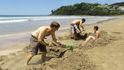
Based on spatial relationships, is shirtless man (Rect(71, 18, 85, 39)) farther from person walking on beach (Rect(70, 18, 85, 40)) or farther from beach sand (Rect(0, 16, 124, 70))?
beach sand (Rect(0, 16, 124, 70))

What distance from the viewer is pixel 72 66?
8.63m

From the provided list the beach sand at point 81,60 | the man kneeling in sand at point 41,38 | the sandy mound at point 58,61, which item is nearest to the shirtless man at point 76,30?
the sandy mound at point 58,61

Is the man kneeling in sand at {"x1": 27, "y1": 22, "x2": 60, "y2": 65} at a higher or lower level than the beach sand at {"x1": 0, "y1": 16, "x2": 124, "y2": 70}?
higher

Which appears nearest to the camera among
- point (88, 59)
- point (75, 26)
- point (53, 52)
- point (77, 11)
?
point (88, 59)

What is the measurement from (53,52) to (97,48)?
1305mm

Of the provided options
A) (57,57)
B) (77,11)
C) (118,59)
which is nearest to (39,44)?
(57,57)

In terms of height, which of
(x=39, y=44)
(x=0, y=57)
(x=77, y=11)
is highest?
(x=39, y=44)

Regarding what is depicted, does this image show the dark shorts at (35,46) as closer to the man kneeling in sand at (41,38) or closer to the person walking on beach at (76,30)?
the man kneeling in sand at (41,38)

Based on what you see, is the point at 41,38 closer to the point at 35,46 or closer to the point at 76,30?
the point at 35,46

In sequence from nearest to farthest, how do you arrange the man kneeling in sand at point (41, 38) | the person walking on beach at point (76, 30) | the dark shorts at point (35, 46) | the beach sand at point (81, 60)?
the beach sand at point (81, 60) → the man kneeling in sand at point (41, 38) → the dark shorts at point (35, 46) → the person walking on beach at point (76, 30)

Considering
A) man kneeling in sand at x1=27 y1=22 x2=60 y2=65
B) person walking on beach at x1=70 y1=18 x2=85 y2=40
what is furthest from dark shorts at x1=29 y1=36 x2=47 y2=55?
person walking on beach at x1=70 y1=18 x2=85 y2=40

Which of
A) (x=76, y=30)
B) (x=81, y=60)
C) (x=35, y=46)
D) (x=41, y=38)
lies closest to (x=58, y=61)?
(x=81, y=60)

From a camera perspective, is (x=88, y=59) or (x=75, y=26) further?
(x=75, y=26)

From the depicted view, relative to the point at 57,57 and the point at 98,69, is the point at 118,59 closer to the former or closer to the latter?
the point at 98,69
